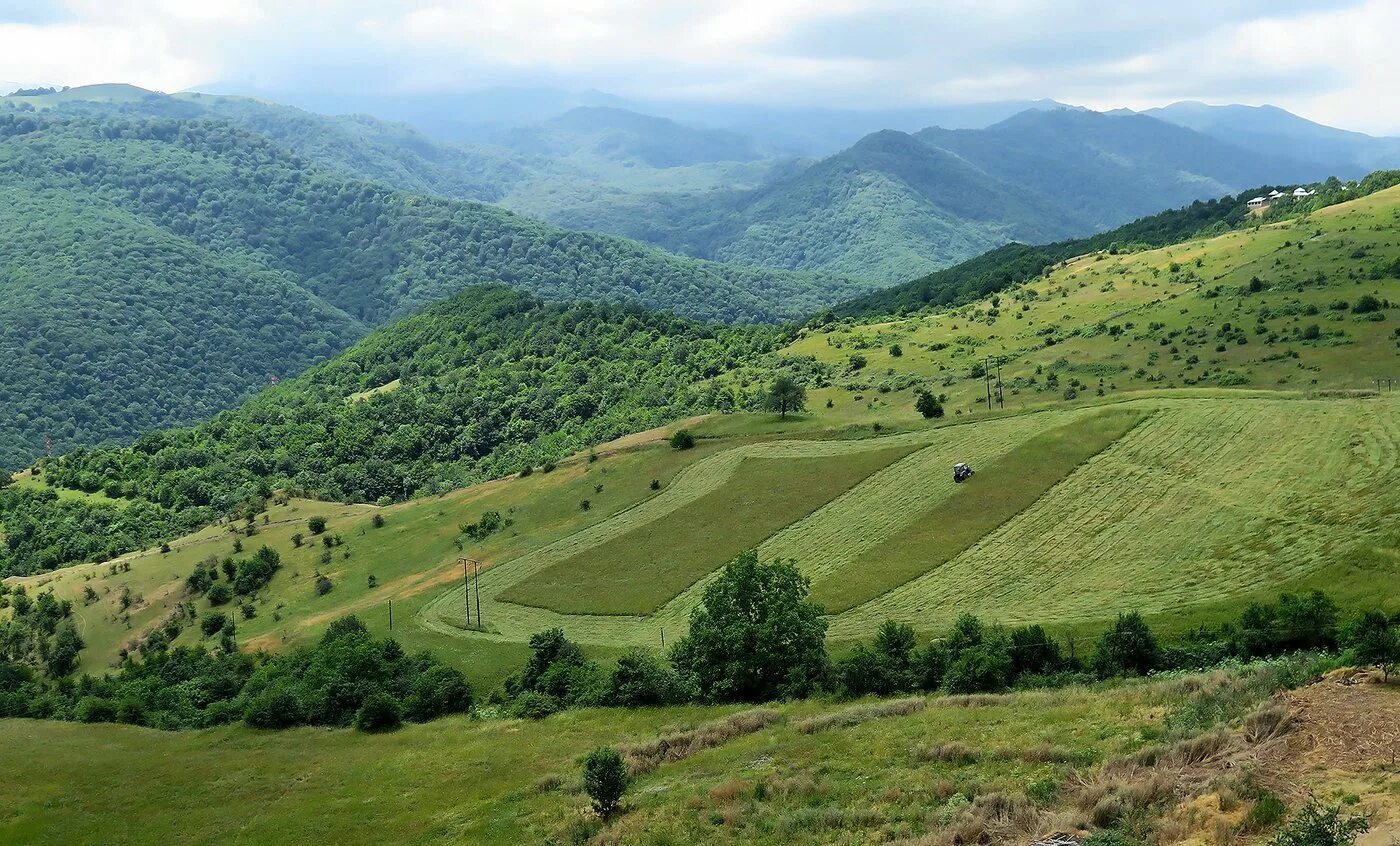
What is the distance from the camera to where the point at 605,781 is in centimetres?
3925

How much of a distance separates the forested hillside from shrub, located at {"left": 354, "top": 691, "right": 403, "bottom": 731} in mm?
72630

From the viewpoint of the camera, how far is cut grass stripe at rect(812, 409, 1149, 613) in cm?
6725

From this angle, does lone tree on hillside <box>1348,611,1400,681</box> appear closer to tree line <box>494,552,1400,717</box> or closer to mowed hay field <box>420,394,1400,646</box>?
tree line <box>494,552,1400,717</box>

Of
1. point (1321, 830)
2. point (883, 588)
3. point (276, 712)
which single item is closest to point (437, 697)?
point (276, 712)

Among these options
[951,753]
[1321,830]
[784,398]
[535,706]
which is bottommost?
[535,706]

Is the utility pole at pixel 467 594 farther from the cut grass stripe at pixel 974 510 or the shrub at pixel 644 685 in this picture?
the cut grass stripe at pixel 974 510

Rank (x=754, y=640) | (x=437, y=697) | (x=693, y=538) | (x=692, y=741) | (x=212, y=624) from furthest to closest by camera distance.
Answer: (x=212, y=624)
(x=693, y=538)
(x=437, y=697)
(x=754, y=640)
(x=692, y=741)

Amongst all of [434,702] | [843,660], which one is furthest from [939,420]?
[434,702]

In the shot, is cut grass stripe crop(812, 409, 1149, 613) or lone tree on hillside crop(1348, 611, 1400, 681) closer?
lone tree on hillside crop(1348, 611, 1400, 681)

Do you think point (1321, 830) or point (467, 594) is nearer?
point (1321, 830)

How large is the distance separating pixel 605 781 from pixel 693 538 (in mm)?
42016

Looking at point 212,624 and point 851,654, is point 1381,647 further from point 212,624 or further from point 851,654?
point 212,624

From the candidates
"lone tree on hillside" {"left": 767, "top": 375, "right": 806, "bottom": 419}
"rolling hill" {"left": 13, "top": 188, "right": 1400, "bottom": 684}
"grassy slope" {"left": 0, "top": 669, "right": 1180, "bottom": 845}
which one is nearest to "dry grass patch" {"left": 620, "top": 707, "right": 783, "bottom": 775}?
"grassy slope" {"left": 0, "top": 669, "right": 1180, "bottom": 845}

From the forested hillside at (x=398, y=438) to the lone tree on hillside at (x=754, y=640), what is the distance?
251 ft
